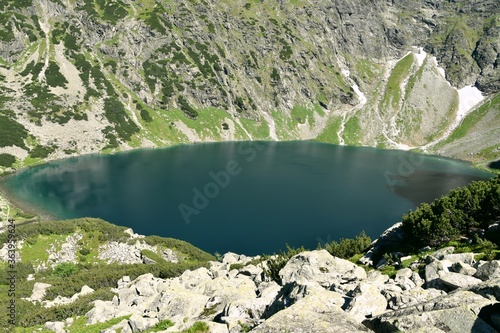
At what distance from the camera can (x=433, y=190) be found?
97.4m

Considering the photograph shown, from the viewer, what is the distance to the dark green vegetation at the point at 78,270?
2570cm

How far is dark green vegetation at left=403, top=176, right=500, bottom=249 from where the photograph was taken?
1029 inches

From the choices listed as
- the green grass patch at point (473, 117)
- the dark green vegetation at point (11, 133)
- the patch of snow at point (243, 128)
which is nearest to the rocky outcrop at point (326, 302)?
the dark green vegetation at point (11, 133)

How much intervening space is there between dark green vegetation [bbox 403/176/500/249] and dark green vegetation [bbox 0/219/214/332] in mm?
21658

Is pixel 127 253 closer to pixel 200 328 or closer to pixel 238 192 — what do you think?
pixel 200 328

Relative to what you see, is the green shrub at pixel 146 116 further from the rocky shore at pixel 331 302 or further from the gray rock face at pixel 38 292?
the rocky shore at pixel 331 302

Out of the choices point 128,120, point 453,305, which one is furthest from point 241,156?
point 453,305

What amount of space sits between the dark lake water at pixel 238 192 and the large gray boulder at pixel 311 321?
4477 centimetres

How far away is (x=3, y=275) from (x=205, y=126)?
14999cm

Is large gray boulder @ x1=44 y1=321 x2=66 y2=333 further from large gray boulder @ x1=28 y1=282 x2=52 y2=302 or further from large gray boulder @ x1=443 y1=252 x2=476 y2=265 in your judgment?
large gray boulder @ x1=443 y1=252 x2=476 y2=265

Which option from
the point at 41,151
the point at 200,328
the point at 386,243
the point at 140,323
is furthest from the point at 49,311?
the point at 41,151

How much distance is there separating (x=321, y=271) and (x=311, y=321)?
1278 cm

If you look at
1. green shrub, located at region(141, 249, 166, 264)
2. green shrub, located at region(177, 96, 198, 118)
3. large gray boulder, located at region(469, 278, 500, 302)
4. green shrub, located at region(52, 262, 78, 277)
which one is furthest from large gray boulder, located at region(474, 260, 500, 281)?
green shrub, located at region(177, 96, 198, 118)

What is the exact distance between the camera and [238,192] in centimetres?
8819
